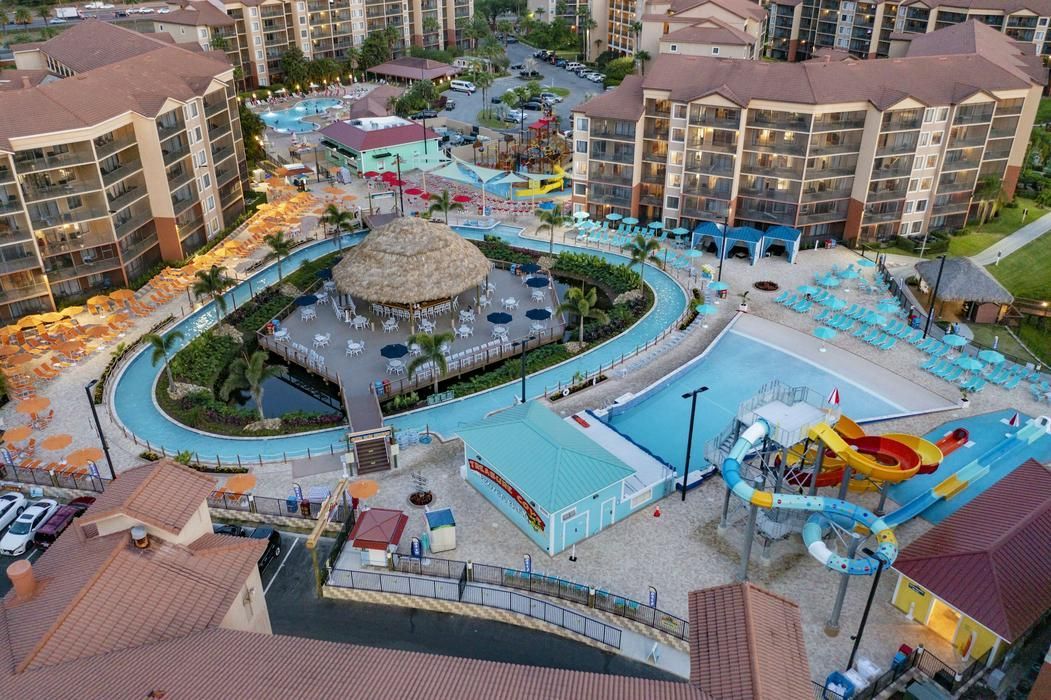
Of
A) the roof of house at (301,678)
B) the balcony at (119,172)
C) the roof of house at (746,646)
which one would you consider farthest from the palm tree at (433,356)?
the balcony at (119,172)

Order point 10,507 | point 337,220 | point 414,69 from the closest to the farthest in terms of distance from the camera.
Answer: point 10,507 < point 337,220 < point 414,69

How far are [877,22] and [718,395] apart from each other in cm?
9956

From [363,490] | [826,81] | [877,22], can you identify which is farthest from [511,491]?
[877,22]

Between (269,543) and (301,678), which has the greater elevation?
(301,678)

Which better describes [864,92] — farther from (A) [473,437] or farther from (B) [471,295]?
(A) [473,437]

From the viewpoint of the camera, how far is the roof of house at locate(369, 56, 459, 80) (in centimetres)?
12253

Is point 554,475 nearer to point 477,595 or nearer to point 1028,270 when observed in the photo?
point 477,595

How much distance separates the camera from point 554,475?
33.9m

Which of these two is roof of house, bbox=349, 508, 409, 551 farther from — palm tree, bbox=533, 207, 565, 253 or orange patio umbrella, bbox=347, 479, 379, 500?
palm tree, bbox=533, 207, 565, 253

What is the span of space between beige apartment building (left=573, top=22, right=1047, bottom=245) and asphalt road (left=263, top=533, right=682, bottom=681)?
146 ft

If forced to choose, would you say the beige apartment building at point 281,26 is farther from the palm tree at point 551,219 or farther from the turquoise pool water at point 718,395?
the turquoise pool water at point 718,395

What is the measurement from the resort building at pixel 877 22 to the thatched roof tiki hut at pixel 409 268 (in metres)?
62.6

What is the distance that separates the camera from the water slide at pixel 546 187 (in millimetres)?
78625

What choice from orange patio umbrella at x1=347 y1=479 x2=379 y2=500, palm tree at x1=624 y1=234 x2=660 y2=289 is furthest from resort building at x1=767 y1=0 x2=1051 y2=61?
orange patio umbrella at x1=347 y1=479 x2=379 y2=500
